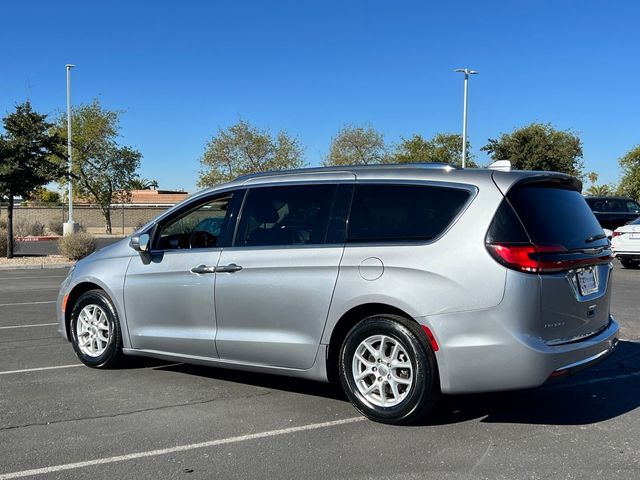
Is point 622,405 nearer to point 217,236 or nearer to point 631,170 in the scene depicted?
point 217,236

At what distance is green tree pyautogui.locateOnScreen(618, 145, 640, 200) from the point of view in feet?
165

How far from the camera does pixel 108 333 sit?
6195 millimetres

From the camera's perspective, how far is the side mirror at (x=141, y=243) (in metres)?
5.85

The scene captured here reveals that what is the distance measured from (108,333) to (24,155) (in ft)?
48.6

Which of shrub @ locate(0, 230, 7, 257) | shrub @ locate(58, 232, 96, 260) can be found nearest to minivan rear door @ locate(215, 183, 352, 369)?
shrub @ locate(58, 232, 96, 260)

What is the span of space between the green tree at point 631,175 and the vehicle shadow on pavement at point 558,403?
1953 inches

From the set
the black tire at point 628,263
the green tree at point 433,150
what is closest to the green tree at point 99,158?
the green tree at point 433,150

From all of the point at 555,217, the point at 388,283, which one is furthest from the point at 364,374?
the point at 555,217

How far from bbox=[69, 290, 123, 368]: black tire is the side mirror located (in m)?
0.65

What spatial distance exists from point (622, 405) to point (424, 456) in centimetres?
204

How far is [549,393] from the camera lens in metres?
5.46

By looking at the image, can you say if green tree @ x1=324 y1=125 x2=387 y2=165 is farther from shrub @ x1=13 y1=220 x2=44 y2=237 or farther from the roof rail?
the roof rail

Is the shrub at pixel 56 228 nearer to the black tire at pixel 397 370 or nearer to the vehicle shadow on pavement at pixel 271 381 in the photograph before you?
the vehicle shadow on pavement at pixel 271 381

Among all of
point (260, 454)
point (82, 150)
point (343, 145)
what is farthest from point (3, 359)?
point (343, 145)
